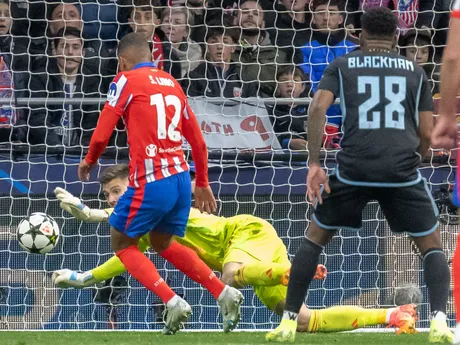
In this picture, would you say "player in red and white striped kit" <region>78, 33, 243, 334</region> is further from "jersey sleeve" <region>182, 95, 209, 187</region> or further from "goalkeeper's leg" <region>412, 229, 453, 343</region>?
"goalkeeper's leg" <region>412, 229, 453, 343</region>

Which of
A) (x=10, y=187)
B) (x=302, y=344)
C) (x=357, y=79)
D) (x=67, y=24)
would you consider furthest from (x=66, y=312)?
(x=357, y=79)

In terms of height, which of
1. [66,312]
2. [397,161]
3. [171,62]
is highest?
[397,161]

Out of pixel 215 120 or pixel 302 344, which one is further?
pixel 215 120

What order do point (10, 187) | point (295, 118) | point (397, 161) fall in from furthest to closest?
point (295, 118) → point (10, 187) → point (397, 161)

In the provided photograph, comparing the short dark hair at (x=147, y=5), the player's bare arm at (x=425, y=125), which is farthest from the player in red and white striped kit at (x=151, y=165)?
the short dark hair at (x=147, y=5)

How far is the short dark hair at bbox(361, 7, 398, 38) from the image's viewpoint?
224 inches

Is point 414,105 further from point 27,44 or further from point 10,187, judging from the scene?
point 27,44

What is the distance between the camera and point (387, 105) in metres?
5.62

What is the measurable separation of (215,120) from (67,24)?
62.8 inches

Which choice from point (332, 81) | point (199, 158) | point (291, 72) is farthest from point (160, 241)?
point (291, 72)

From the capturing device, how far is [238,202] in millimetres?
8648

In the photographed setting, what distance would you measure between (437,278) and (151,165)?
170 centimetres

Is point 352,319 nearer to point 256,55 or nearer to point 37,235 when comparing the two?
point 37,235

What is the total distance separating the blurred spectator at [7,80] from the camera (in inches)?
352
